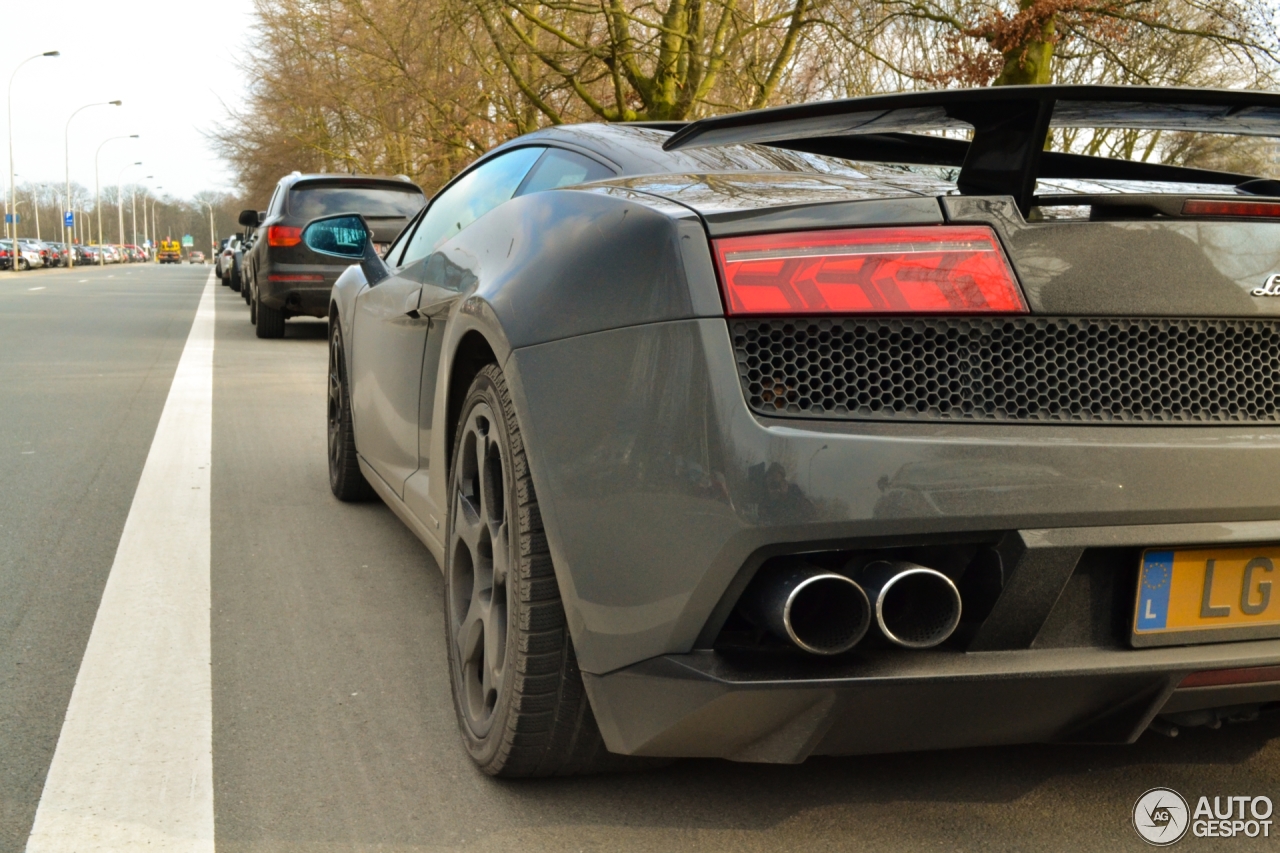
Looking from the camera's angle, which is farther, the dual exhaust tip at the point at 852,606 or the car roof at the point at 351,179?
the car roof at the point at 351,179

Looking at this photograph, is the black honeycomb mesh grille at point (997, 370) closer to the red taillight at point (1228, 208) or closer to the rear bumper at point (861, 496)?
the rear bumper at point (861, 496)

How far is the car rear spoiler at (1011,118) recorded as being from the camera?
2016 mm

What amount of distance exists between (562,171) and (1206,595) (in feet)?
5.78

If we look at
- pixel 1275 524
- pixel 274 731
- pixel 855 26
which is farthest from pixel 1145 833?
pixel 855 26

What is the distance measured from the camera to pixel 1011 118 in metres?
2.07

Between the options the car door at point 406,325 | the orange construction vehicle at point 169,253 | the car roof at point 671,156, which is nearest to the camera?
the car roof at point 671,156

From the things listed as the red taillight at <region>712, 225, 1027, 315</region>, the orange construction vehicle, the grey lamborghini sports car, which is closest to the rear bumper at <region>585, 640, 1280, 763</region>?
the grey lamborghini sports car

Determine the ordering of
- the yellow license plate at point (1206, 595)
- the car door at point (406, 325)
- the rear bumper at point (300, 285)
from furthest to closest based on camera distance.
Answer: the rear bumper at point (300, 285) → the car door at point (406, 325) → the yellow license plate at point (1206, 595)

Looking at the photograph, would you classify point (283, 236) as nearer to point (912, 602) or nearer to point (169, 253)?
point (912, 602)

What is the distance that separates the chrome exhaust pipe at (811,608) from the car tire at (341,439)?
10.1 feet

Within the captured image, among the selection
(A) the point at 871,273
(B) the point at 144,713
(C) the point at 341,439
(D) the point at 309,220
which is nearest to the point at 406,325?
(B) the point at 144,713

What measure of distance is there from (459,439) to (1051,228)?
131cm

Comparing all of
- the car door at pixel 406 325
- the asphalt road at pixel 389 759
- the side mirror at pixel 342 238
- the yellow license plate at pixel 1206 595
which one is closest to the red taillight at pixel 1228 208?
the yellow license plate at pixel 1206 595

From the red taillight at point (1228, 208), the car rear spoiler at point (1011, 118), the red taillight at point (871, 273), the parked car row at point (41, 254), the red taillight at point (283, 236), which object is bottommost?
the parked car row at point (41, 254)
